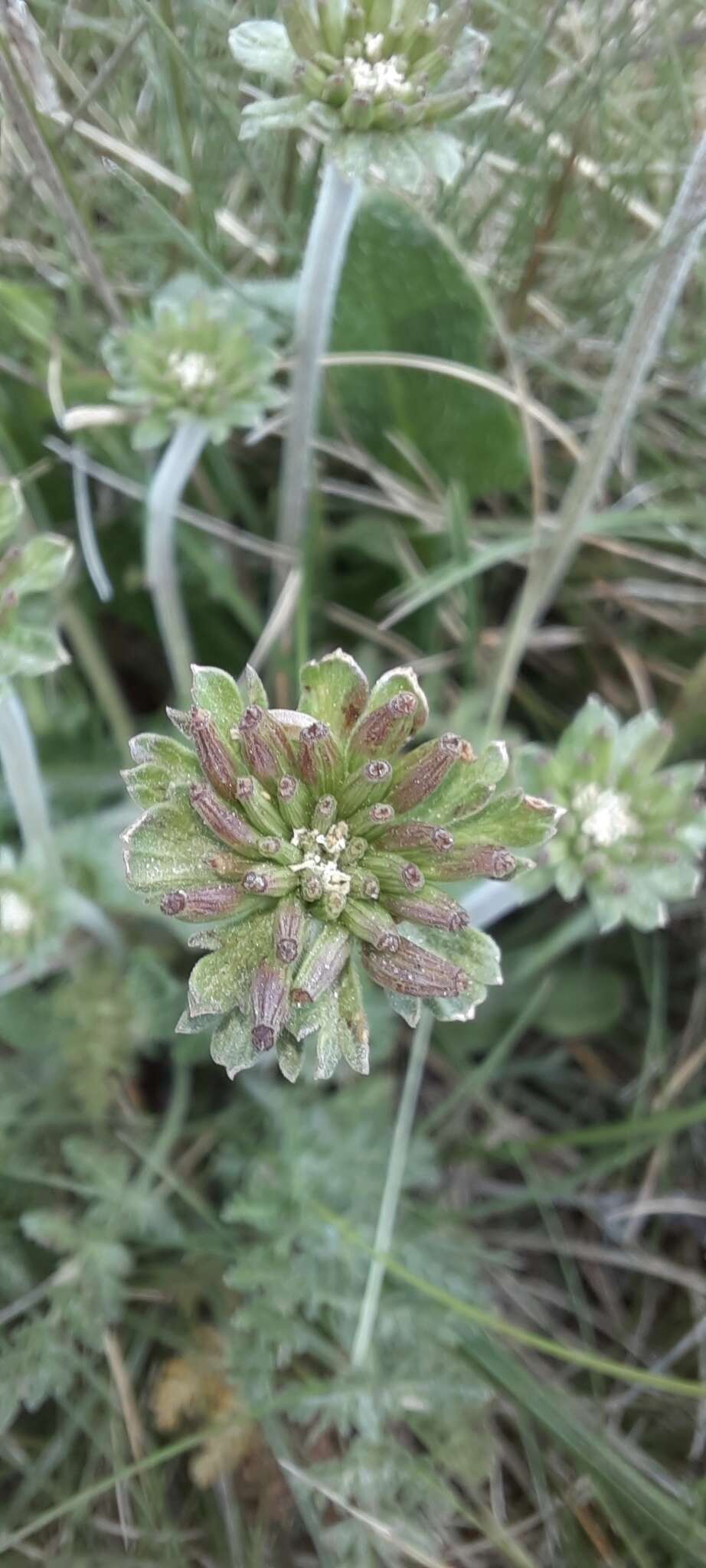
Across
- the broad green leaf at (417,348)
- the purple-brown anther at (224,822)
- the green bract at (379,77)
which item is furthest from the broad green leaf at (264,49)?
the purple-brown anther at (224,822)

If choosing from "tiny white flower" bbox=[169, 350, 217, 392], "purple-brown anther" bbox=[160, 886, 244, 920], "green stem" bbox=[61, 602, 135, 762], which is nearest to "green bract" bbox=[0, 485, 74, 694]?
"tiny white flower" bbox=[169, 350, 217, 392]

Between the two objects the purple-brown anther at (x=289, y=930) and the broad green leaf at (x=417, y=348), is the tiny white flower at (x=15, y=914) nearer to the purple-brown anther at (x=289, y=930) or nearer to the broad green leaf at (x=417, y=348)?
the purple-brown anther at (x=289, y=930)

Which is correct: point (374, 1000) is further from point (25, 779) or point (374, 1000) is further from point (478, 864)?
point (478, 864)

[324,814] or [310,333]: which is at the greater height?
[310,333]

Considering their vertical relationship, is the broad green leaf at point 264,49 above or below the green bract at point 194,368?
above

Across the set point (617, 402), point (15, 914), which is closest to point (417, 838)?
point (15, 914)
